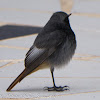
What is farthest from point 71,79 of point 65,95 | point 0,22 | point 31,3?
point 31,3

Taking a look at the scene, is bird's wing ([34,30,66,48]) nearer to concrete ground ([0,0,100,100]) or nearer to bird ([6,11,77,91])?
bird ([6,11,77,91])

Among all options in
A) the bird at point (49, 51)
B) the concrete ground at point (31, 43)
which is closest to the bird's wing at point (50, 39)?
the bird at point (49, 51)

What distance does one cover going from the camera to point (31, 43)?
5.32 meters

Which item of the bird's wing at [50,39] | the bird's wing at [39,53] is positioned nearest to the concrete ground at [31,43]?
the bird's wing at [39,53]

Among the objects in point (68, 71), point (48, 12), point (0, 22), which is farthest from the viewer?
point (48, 12)

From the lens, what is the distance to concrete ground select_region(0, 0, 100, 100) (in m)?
3.43

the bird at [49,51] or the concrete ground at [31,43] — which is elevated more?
the bird at [49,51]

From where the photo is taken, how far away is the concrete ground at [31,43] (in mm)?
3432

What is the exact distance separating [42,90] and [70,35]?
53 cm

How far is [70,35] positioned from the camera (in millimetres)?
3441

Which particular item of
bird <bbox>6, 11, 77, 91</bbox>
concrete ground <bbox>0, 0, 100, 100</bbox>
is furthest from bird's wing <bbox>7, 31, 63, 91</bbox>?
concrete ground <bbox>0, 0, 100, 100</bbox>

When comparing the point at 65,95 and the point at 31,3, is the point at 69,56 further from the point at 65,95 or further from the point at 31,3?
the point at 31,3

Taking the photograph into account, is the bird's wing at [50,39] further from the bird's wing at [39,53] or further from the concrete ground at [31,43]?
the concrete ground at [31,43]

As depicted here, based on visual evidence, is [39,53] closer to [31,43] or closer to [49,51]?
[49,51]
